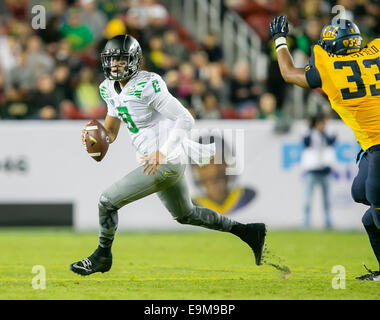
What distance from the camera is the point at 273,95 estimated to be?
1405 cm

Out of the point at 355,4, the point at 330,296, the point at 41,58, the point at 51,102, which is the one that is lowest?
the point at 330,296

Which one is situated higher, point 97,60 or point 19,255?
point 97,60

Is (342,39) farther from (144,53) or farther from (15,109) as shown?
(144,53)

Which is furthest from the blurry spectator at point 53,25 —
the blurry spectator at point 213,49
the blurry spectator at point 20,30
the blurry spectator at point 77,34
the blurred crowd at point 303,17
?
the blurred crowd at point 303,17

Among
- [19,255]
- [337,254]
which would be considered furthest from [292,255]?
[19,255]

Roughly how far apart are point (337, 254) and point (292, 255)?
0.57 metres

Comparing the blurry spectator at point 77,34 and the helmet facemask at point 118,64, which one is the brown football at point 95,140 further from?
the blurry spectator at point 77,34

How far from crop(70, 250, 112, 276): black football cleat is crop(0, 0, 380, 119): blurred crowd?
6.09 m

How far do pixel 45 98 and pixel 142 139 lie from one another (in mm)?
6489

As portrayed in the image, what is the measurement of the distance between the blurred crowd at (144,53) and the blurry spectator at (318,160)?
859mm

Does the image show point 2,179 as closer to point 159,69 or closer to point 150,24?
point 159,69

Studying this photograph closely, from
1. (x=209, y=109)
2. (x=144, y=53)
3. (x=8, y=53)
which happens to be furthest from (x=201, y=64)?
(x=8, y=53)

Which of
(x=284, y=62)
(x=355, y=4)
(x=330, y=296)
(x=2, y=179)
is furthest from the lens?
(x=355, y=4)

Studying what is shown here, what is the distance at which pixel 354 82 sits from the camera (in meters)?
6.89
